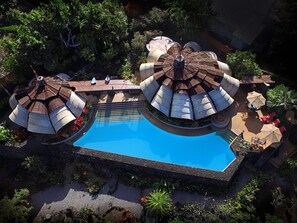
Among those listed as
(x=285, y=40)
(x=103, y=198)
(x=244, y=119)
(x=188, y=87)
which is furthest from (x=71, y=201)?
(x=285, y=40)

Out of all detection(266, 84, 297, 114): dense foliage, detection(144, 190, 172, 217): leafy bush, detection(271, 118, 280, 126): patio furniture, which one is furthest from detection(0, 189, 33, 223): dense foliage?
detection(266, 84, 297, 114): dense foliage

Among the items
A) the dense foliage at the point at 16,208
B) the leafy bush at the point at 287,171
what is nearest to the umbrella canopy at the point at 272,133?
the leafy bush at the point at 287,171

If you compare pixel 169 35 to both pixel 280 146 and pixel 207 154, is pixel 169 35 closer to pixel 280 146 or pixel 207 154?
pixel 207 154

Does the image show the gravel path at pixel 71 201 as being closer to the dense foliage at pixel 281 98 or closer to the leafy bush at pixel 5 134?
the leafy bush at pixel 5 134

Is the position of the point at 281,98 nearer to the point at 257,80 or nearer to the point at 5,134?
the point at 257,80

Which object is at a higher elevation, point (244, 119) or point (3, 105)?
point (244, 119)

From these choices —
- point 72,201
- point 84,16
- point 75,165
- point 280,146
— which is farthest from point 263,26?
point 72,201
